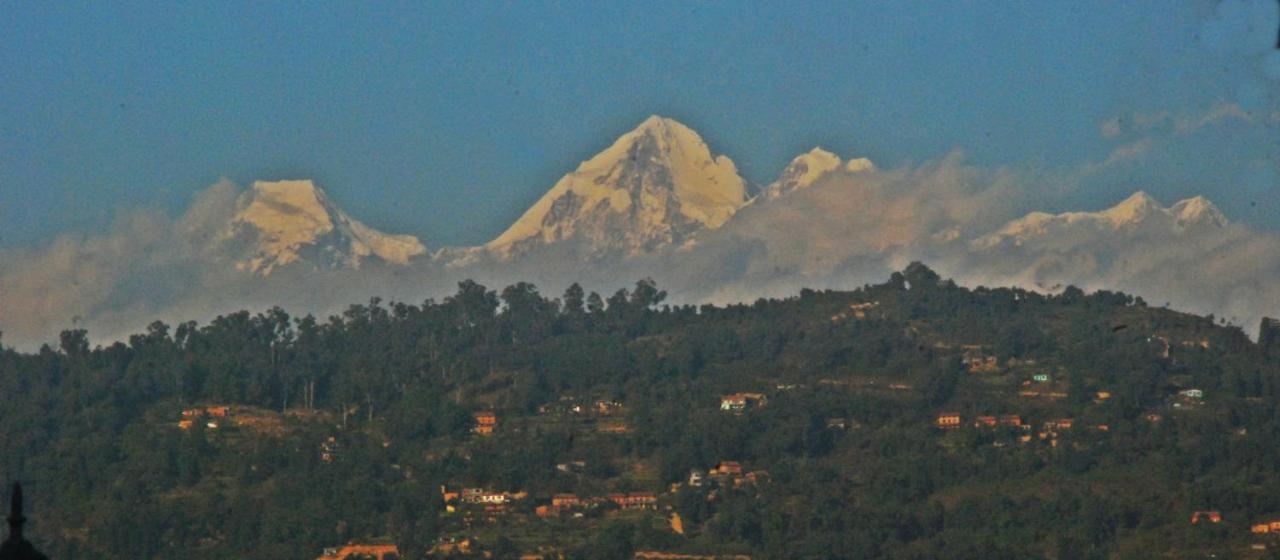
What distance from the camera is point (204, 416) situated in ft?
293

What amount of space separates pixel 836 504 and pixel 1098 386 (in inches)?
591

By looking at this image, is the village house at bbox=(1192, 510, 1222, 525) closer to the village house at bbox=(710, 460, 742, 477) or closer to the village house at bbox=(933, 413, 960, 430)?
the village house at bbox=(933, 413, 960, 430)

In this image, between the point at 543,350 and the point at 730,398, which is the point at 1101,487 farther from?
the point at 543,350

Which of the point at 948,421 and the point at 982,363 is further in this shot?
the point at 982,363

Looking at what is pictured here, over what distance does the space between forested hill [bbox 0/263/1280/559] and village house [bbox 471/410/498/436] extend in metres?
0.16

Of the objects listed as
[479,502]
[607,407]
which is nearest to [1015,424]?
[607,407]

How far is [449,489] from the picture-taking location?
80.8 meters

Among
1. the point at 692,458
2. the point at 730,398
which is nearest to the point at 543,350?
the point at 730,398

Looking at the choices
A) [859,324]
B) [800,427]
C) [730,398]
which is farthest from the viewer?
[859,324]

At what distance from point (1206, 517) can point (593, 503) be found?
15689 mm

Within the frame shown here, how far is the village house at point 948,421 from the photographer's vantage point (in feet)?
283

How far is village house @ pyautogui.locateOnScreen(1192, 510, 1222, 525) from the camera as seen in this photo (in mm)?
73062

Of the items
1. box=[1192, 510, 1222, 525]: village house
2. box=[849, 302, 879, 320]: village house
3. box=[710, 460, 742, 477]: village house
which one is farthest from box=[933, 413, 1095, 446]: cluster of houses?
box=[849, 302, 879, 320]: village house

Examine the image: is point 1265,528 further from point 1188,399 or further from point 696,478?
point 1188,399
